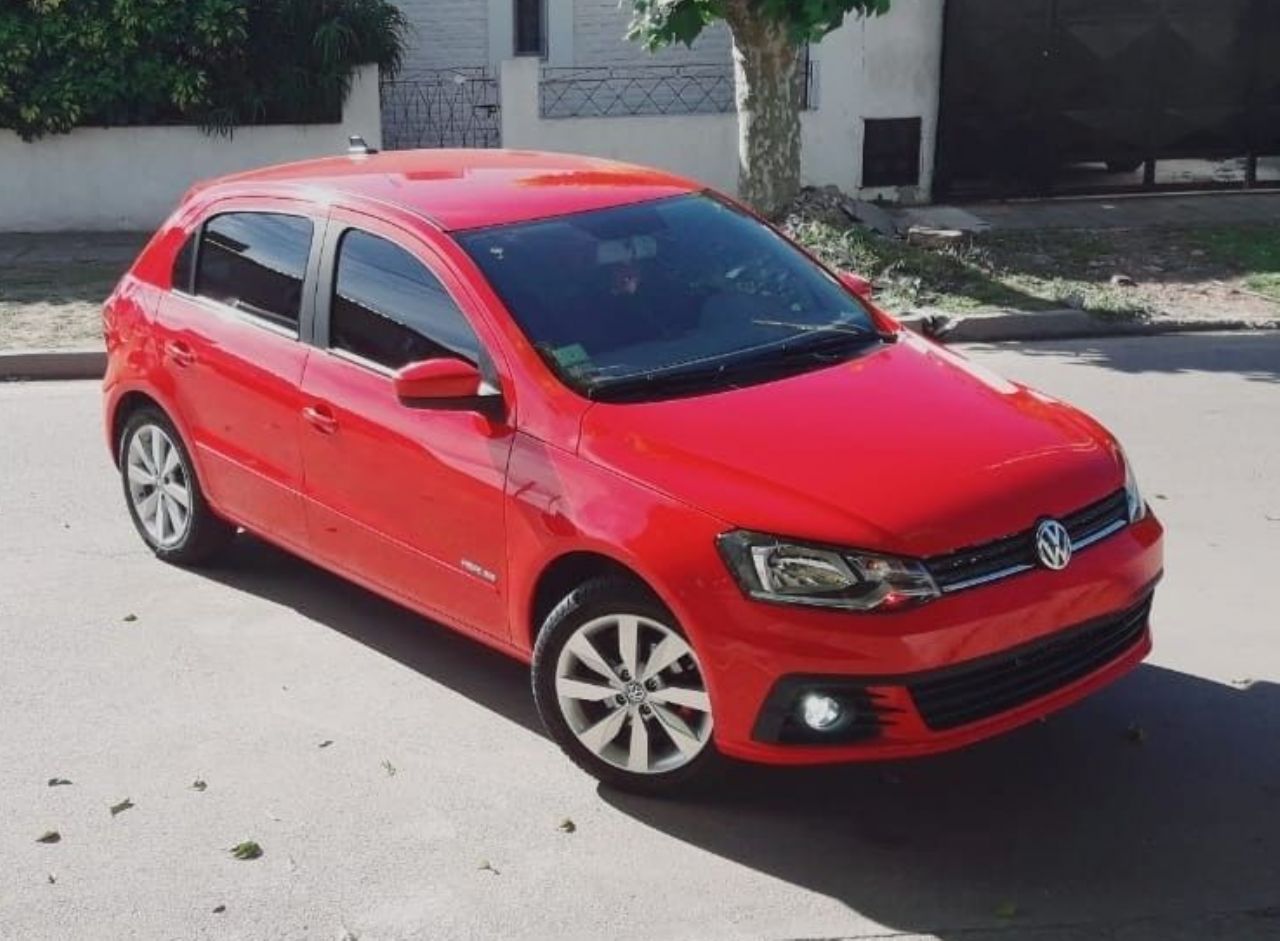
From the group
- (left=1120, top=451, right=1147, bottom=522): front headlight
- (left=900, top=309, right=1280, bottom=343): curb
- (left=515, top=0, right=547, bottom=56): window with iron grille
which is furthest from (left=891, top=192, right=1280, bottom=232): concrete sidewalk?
(left=1120, top=451, right=1147, bottom=522): front headlight

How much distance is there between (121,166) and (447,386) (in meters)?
10.9

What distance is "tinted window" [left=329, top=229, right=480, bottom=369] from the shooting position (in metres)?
5.49

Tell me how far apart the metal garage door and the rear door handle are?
35.1 ft

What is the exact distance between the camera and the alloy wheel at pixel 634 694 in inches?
188

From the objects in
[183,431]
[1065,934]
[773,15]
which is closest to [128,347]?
[183,431]

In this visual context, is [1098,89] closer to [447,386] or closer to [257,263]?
[257,263]

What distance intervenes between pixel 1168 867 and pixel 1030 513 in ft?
3.37

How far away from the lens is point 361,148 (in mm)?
7188

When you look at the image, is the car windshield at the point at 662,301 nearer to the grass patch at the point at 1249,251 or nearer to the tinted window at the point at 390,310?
the tinted window at the point at 390,310

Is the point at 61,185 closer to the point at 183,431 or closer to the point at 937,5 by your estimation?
the point at 937,5

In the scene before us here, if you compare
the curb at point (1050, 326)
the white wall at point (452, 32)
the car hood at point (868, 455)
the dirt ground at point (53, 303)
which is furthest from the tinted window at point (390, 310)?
the white wall at point (452, 32)

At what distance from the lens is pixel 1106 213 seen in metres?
15.2

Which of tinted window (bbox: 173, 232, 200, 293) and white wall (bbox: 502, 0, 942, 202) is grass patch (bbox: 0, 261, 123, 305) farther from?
tinted window (bbox: 173, 232, 200, 293)

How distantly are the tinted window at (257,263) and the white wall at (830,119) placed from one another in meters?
8.94
